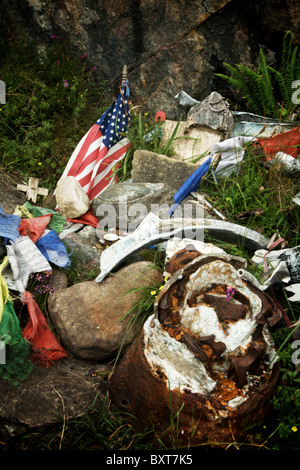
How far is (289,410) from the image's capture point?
2.41 m

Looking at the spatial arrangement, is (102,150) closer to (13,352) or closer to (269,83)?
(269,83)

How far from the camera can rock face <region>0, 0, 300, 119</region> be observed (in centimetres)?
481

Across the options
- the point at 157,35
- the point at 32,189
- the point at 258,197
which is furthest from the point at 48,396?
the point at 157,35

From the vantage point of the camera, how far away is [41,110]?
467 cm

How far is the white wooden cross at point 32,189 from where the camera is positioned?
4.18 metres

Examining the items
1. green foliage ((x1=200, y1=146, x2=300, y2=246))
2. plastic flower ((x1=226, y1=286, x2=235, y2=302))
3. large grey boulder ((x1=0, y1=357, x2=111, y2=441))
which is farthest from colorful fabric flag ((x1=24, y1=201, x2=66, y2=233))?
plastic flower ((x1=226, y1=286, x2=235, y2=302))

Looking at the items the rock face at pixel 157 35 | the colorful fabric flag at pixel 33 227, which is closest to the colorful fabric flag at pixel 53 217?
the colorful fabric flag at pixel 33 227

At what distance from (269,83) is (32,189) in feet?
10.00

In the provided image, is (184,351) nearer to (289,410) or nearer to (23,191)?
(289,410)

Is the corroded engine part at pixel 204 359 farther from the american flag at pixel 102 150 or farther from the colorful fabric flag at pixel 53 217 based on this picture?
the american flag at pixel 102 150

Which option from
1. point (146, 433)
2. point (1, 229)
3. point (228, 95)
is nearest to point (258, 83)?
point (228, 95)

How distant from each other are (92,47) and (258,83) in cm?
228

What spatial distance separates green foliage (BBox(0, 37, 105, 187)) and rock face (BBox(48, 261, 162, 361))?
5.67 ft

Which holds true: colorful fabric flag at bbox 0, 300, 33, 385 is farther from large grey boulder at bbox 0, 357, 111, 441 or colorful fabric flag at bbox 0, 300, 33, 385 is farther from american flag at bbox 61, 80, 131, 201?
american flag at bbox 61, 80, 131, 201
